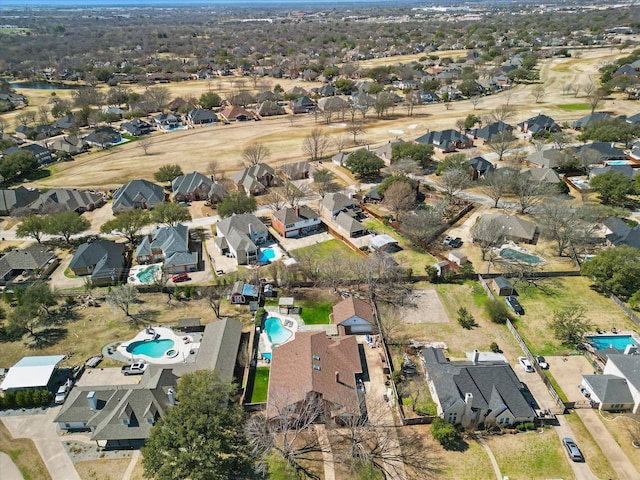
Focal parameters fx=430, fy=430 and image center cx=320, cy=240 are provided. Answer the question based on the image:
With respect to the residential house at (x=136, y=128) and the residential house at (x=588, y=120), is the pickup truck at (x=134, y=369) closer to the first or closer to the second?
the residential house at (x=136, y=128)

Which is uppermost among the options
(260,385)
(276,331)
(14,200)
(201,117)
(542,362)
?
(14,200)

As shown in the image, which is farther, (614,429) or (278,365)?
(278,365)

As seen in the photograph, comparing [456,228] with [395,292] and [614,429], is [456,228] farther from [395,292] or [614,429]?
[614,429]

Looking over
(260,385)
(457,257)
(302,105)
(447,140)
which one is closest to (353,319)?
(260,385)

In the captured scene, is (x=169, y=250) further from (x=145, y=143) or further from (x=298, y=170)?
(x=145, y=143)

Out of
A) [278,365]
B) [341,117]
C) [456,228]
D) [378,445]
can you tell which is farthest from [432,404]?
[341,117]

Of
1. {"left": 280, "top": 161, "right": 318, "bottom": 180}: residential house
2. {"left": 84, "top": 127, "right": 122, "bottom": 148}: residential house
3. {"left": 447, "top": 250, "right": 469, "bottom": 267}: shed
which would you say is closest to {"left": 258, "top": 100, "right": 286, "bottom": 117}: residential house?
{"left": 84, "top": 127, "right": 122, "bottom": 148}: residential house

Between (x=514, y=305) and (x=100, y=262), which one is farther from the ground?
(x=100, y=262)
